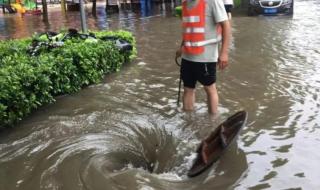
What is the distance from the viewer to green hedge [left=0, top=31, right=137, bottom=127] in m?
5.67

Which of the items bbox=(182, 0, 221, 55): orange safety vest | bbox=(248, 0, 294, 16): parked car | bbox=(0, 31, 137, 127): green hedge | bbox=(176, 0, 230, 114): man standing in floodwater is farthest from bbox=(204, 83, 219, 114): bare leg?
bbox=(248, 0, 294, 16): parked car

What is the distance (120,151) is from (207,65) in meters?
1.50

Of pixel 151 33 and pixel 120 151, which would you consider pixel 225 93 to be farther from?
pixel 151 33

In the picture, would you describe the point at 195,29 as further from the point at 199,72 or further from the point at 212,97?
the point at 212,97

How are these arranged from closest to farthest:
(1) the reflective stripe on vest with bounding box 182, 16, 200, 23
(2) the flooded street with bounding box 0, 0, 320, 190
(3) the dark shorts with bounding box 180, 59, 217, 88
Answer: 1. (2) the flooded street with bounding box 0, 0, 320, 190
2. (1) the reflective stripe on vest with bounding box 182, 16, 200, 23
3. (3) the dark shorts with bounding box 180, 59, 217, 88

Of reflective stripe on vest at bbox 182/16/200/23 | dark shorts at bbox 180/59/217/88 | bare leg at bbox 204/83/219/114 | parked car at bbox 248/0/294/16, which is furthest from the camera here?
parked car at bbox 248/0/294/16

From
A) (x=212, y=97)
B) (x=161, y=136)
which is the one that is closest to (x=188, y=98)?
(x=212, y=97)

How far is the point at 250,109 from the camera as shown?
6.52 m

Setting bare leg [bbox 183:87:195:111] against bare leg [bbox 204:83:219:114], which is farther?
bare leg [bbox 183:87:195:111]

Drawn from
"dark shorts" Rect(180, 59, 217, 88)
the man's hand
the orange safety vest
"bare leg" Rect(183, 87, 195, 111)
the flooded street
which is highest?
the orange safety vest

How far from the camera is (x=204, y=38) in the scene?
5508mm

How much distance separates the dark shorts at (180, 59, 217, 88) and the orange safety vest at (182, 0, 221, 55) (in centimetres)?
17

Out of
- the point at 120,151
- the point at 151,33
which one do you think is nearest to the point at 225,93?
the point at 120,151

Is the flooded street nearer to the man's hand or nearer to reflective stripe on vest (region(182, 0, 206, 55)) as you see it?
the man's hand
